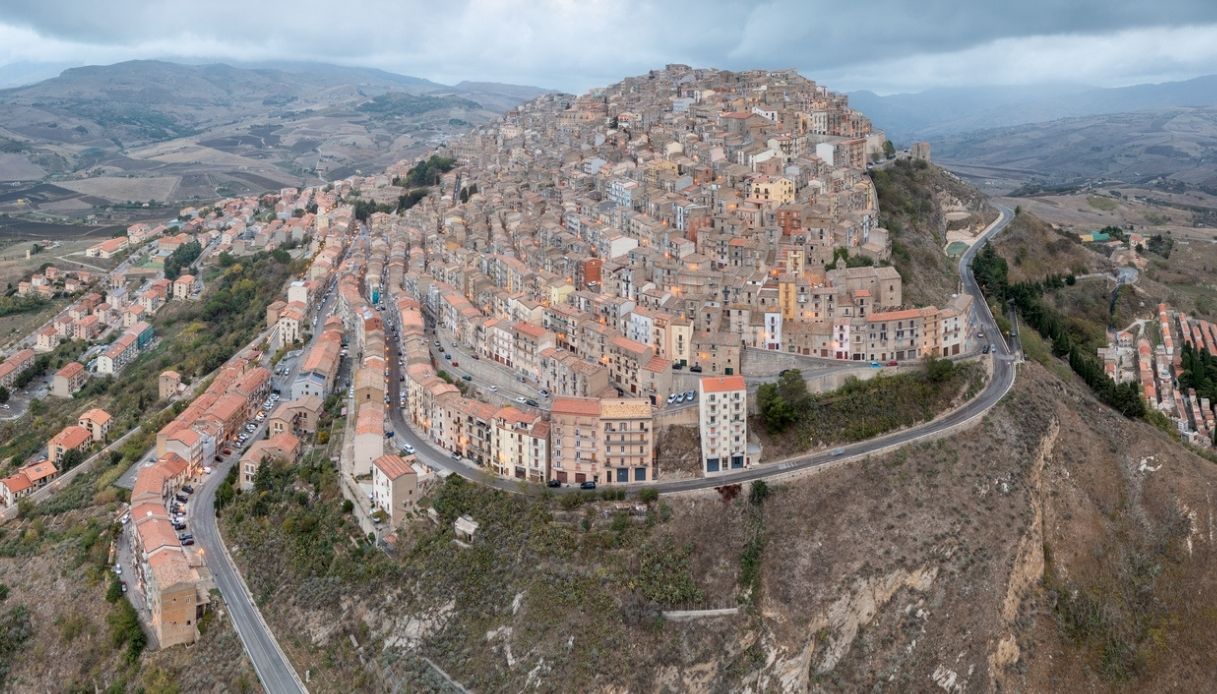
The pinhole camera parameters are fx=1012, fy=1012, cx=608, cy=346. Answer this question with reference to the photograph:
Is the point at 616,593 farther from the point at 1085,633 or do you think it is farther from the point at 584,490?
the point at 1085,633

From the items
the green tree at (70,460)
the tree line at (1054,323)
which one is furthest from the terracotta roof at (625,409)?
the green tree at (70,460)

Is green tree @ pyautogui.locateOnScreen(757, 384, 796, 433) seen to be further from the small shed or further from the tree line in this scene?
the tree line

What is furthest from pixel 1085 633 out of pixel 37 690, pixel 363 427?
pixel 37 690

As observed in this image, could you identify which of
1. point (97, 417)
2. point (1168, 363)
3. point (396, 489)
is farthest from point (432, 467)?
point (1168, 363)

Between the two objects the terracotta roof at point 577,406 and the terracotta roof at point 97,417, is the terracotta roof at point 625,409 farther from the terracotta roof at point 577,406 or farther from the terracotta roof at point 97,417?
the terracotta roof at point 97,417

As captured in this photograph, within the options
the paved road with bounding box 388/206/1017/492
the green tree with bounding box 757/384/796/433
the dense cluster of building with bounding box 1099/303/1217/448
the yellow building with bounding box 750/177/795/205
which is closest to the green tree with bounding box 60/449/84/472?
the paved road with bounding box 388/206/1017/492
